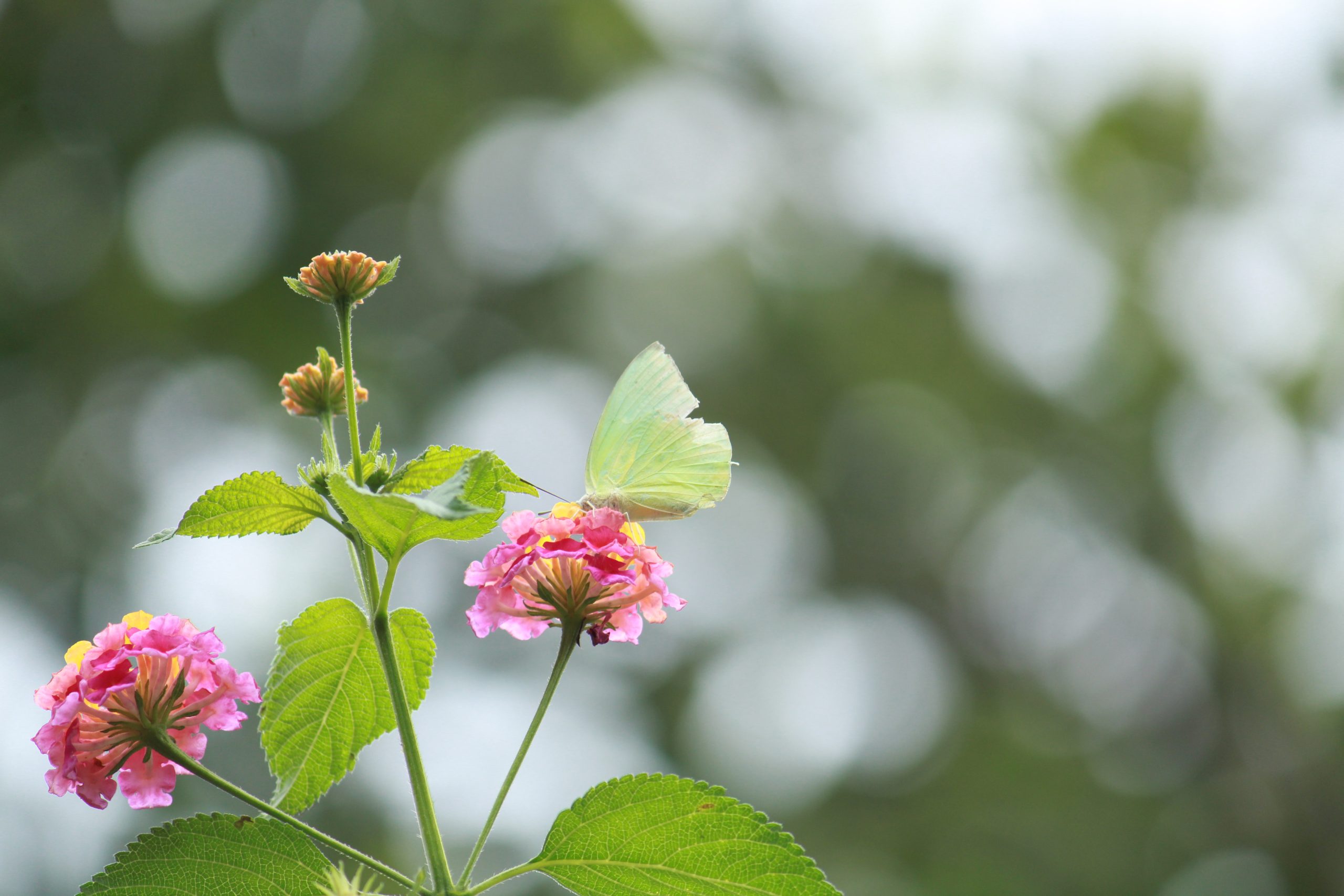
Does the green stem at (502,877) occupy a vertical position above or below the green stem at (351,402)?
below

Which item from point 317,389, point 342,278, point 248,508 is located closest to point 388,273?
point 342,278

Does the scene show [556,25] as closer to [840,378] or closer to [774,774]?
[840,378]

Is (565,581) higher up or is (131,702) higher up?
(565,581)

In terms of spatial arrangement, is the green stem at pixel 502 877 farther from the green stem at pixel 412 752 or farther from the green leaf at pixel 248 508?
the green leaf at pixel 248 508

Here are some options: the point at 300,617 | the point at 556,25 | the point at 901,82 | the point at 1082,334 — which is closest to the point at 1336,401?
the point at 1082,334

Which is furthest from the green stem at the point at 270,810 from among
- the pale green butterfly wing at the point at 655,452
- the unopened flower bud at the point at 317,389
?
the pale green butterfly wing at the point at 655,452

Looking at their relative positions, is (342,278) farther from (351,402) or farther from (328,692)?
(328,692)
